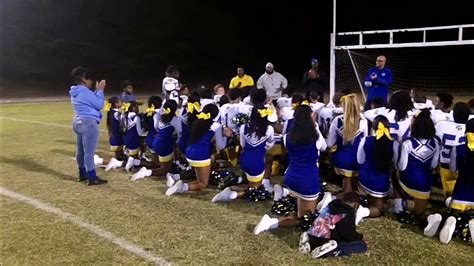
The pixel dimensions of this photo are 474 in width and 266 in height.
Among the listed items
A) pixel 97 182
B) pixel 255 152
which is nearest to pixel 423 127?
pixel 255 152

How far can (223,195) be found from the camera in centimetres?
587

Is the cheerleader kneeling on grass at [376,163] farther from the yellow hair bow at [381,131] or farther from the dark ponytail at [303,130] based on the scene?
the dark ponytail at [303,130]

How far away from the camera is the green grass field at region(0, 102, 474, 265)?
4.27 meters

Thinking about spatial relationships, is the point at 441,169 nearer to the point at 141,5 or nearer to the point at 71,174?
the point at 71,174

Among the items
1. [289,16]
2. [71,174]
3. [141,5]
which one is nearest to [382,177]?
[71,174]

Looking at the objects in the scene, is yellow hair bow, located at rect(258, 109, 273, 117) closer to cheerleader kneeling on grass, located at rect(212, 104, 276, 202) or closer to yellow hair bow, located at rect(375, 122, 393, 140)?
cheerleader kneeling on grass, located at rect(212, 104, 276, 202)

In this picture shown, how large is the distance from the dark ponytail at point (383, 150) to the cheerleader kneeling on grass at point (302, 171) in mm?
585

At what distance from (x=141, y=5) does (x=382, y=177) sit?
39.3m

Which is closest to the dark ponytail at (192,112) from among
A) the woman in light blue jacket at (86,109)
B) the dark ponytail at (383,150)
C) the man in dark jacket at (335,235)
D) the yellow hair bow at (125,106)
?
the woman in light blue jacket at (86,109)

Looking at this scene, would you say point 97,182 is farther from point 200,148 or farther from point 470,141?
point 470,141

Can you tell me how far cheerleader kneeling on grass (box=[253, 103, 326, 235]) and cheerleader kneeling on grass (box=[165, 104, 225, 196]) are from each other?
1594 millimetres

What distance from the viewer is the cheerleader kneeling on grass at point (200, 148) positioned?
20.6 feet

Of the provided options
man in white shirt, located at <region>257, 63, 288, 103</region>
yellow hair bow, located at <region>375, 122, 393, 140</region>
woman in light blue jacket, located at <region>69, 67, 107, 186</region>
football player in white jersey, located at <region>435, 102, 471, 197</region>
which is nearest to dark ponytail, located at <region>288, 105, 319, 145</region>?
yellow hair bow, located at <region>375, 122, 393, 140</region>

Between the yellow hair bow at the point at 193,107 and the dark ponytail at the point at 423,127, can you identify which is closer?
the dark ponytail at the point at 423,127
